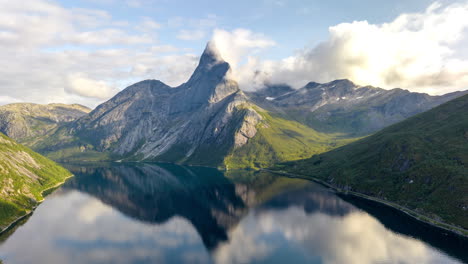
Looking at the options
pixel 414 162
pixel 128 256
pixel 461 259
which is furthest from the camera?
pixel 414 162

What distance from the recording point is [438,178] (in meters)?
162

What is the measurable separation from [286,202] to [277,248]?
7624 centimetres

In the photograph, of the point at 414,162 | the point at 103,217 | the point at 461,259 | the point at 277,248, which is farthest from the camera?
the point at 414,162

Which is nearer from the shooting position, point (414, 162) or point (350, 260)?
point (350, 260)

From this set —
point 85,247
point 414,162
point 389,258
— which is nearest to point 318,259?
point 389,258

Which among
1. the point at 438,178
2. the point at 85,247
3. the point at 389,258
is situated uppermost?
the point at 438,178

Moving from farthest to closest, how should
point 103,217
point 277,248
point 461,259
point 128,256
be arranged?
1. point 103,217
2. point 277,248
3. point 128,256
4. point 461,259

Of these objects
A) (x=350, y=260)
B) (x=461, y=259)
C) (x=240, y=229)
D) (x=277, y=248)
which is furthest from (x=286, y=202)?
(x=461, y=259)

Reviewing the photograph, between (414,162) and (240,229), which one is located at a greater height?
(414,162)

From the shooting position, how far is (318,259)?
110m

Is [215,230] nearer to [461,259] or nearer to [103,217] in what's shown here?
[103,217]

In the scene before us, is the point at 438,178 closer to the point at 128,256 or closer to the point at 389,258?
the point at 389,258

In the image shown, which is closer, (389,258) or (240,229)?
(389,258)

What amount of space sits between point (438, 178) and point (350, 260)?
94.1 m
